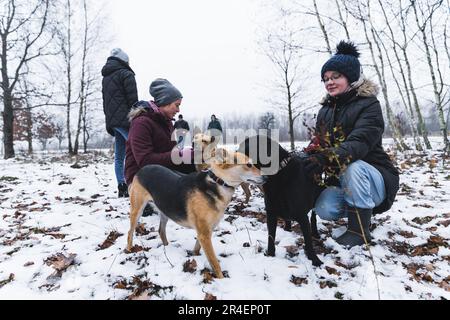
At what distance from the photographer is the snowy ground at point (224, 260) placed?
259 centimetres

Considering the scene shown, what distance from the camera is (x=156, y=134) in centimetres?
425

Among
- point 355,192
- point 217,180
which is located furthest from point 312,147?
point 217,180

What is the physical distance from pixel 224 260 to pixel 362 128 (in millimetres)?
2240

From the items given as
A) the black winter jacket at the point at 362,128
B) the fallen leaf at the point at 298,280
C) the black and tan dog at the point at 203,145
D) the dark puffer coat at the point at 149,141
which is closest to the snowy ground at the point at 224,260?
the fallen leaf at the point at 298,280

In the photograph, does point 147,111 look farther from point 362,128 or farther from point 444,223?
point 444,223

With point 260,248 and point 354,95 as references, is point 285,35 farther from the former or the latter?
point 260,248

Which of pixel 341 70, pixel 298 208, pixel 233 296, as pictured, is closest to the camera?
pixel 233 296

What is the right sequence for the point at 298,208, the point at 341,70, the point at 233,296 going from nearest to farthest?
1. the point at 233,296
2. the point at 298,208
3. the point at 341,70

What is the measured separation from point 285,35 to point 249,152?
16382 millimetres

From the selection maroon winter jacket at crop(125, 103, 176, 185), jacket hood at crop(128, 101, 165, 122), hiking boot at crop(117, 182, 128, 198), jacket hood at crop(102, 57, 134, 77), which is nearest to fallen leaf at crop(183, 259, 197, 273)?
maroon winter jacket at crop(125, 103, 176, 185)

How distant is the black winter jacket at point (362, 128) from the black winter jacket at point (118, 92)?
382 centimetres

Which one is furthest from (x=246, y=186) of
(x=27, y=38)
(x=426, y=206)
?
(x=27, y=38)

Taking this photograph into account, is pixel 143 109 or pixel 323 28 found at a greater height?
pixel 323 28

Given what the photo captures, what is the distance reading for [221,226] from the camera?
4230 mm
